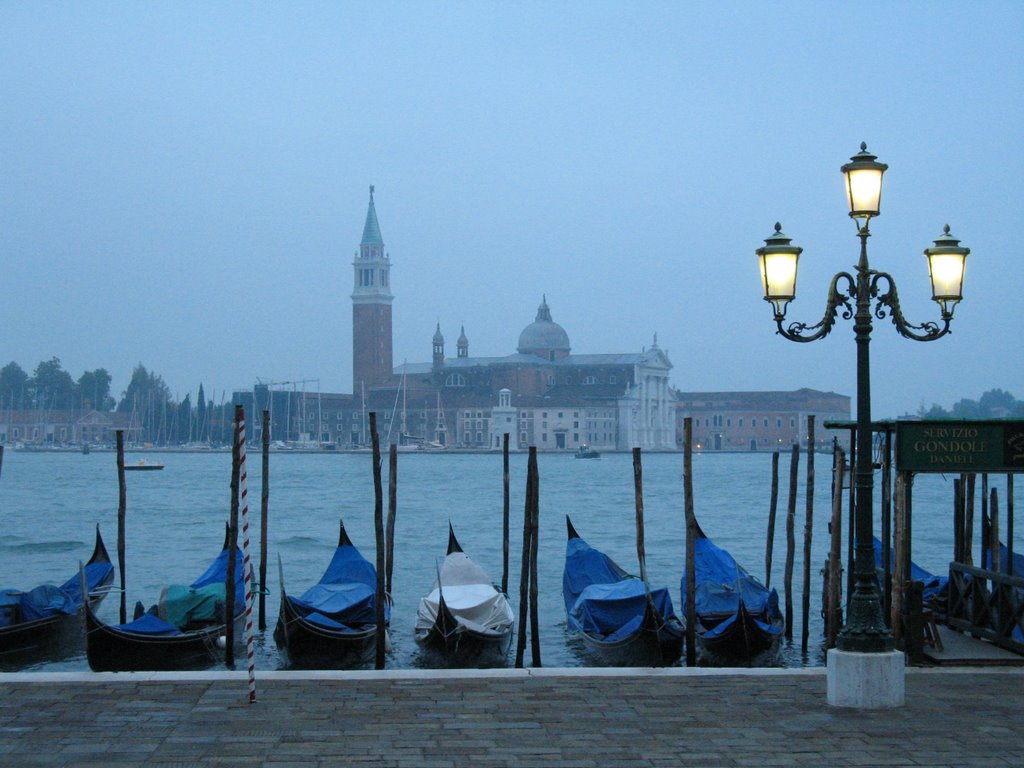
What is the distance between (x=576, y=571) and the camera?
13.0 metres

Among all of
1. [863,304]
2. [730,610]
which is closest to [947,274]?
[863,304]

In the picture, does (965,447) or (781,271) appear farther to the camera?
(965,447)

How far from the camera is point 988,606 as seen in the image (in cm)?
762

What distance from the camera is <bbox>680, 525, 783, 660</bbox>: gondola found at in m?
10.4

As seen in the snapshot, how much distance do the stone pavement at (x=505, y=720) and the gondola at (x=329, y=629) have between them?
13.2 ft

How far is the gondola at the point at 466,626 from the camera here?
1084 cm

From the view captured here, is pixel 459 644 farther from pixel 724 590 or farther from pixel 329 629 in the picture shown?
pixel 724 590

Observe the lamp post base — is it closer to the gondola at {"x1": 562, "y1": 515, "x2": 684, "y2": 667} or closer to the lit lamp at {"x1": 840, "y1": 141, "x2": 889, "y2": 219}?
the lit lamp at {"x1": 840, "y1": 141, "x2": 889, "y2": 219}

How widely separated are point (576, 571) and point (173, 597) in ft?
12.4

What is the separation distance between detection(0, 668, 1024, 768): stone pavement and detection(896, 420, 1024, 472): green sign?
0.96m

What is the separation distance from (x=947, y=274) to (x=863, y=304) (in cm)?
47

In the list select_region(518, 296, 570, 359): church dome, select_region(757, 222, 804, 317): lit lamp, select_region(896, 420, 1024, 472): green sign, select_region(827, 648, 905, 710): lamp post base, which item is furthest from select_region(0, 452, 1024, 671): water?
select_region(518, 296, 570, 359): church dome

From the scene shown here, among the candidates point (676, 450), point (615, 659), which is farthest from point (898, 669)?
point (676, 450)

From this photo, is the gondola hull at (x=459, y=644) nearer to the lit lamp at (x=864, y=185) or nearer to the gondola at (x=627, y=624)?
the gondola at (x=627, y=624)
